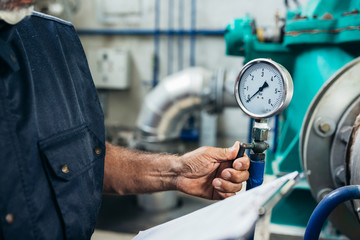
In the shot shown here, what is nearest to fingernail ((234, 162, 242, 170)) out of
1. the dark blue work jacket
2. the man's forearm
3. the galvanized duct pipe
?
the man's forearm

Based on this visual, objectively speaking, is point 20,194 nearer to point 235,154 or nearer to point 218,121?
point 235,154

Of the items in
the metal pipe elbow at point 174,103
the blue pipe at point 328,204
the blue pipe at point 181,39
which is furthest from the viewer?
the blue pipe at point 181,39

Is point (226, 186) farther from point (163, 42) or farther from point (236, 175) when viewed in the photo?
point (163, 42)

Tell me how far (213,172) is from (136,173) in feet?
0.71

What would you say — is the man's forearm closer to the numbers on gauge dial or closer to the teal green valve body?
the numbers on gauge dial

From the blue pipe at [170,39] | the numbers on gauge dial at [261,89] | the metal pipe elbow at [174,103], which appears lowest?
the metal pipe elbow at [174,103]

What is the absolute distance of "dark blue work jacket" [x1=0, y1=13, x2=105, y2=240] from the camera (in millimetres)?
545

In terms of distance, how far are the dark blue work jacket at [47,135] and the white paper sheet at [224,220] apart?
0.19 meters

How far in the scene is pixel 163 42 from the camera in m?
3.19

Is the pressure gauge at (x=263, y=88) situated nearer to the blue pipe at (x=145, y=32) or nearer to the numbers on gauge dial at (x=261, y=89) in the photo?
the numbers on gauge dial at (x=261, y=89)

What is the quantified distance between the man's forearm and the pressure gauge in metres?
0.27

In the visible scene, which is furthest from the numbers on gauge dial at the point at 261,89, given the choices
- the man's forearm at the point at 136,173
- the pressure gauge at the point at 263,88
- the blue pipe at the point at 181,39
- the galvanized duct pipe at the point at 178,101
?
the blue pipe at the point at 181,39

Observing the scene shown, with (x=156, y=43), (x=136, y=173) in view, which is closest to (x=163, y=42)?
(x=156, y=43)

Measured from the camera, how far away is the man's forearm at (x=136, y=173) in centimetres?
84
